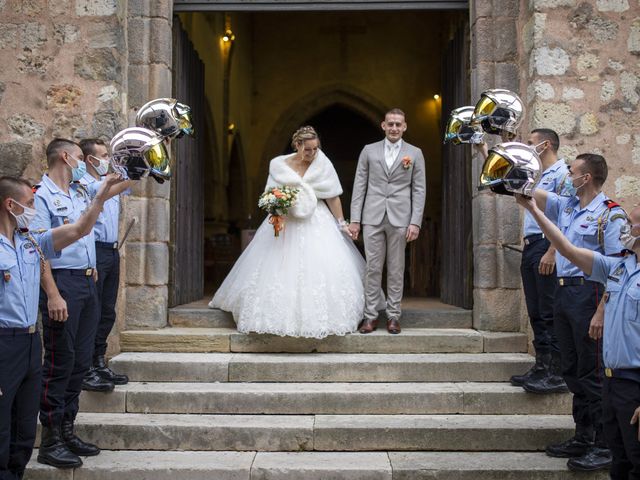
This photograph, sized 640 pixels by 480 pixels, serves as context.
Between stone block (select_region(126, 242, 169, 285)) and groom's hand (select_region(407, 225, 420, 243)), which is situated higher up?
groom's hand (select_region(407, 225, 420, 243))

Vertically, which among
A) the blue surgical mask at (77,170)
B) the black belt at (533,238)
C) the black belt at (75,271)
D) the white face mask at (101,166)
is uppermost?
the white face mask at (101,166)

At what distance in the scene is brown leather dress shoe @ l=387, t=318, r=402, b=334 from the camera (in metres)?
6.15

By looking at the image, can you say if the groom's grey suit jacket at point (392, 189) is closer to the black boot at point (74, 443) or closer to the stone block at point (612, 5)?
the stone block at point (612, 5)

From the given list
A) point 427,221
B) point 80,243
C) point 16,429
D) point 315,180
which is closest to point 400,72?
point 427,221

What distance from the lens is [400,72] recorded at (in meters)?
16.0

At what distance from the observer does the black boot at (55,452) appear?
4.54 metres

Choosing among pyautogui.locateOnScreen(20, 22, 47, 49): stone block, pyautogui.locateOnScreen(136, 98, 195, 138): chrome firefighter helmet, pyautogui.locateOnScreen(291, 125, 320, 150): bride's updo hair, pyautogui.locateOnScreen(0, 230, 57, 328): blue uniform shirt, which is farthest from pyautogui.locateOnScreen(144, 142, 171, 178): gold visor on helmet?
pyautogui.locateOnScreen(20, 22, 47, 49): stone block

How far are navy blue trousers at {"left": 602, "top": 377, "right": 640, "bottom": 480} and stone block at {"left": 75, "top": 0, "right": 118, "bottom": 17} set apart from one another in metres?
4.91

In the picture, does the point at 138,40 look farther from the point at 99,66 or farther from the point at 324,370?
the point at 324,370

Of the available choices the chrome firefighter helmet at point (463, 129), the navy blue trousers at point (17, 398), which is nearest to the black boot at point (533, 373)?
the chrome firefighter helmet at point (463, 129)

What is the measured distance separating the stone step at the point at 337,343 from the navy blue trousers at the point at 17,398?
2.26 metres

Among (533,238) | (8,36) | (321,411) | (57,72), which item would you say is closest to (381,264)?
(533,238)

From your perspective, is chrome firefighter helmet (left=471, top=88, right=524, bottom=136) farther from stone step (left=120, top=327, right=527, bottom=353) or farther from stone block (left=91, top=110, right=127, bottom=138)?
stone block (left=91, top=110, right=127, bottom=138)

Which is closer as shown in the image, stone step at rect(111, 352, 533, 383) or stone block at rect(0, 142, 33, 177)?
stone step at rect(111, 352, 533, 383)
